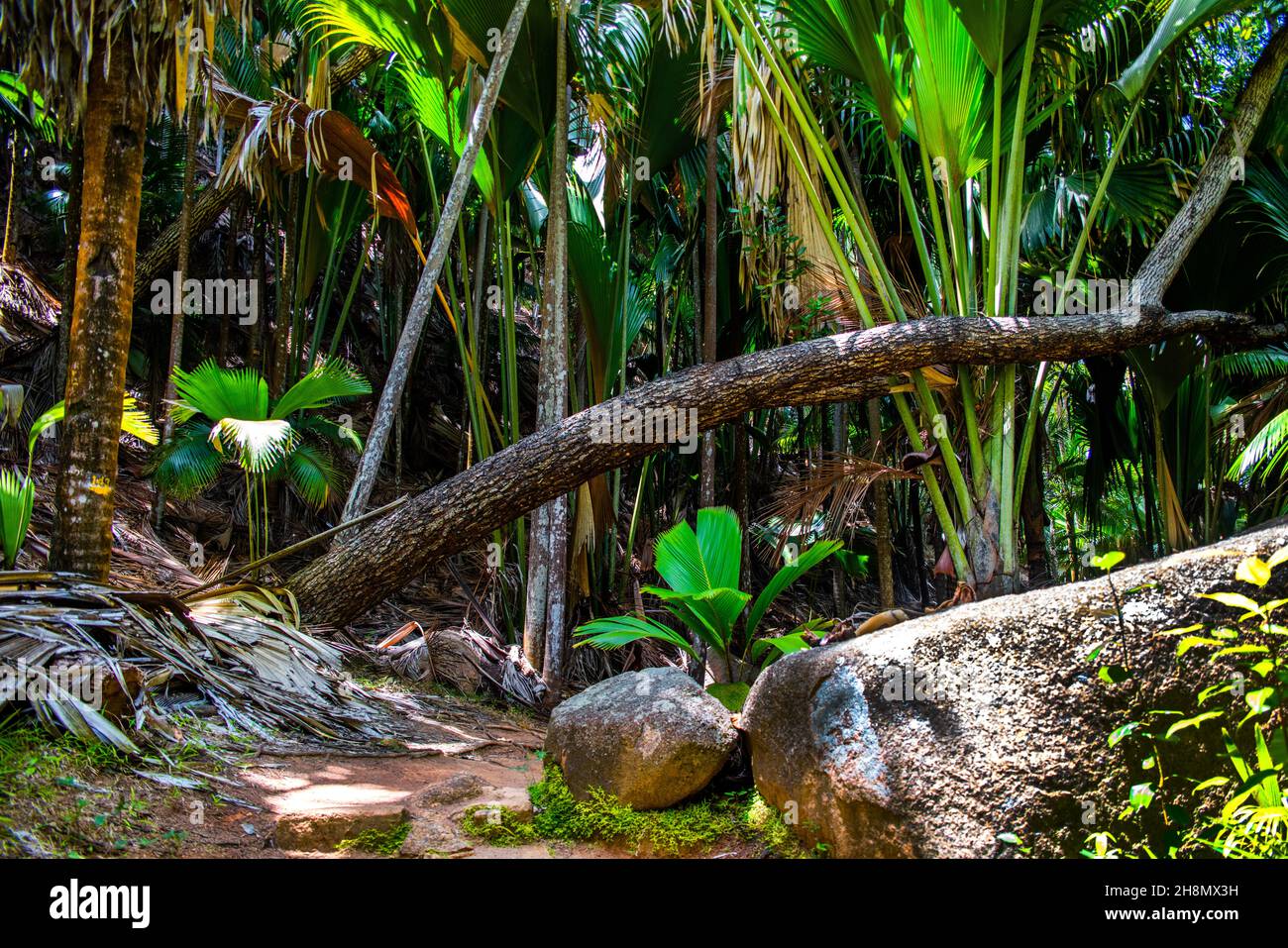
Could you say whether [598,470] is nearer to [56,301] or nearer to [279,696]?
[279,696]

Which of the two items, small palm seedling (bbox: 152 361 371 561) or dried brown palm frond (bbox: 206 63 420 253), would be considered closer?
small palm seedling (bbox: 152 361 371 561)

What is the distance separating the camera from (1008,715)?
2.91 m

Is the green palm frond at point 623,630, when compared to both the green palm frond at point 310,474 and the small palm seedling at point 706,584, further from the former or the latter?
the green palm frond at point 310,474

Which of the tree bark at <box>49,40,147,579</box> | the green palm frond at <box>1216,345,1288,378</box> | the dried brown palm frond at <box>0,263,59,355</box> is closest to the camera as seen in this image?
the tree bark at <box>49,40,147,579</box>

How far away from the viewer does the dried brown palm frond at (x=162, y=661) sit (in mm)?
3283

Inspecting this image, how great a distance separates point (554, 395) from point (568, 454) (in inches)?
25.3

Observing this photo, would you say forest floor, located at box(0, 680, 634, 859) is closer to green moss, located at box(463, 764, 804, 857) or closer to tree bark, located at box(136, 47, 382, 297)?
green moss, located at box(463, 764, 804, 857)

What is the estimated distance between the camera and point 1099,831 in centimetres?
274

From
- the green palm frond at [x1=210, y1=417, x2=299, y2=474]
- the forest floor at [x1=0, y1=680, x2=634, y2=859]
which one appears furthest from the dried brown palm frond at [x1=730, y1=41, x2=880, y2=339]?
the forest floor at [x1=0, y1=680, x2=634, y2=859]

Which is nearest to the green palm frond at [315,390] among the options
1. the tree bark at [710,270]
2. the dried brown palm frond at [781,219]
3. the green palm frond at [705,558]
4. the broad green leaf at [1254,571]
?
the green palm frond at [705,558]

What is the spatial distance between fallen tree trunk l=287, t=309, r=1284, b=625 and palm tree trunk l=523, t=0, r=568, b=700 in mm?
426

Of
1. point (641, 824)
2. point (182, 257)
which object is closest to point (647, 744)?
point (641, 824)

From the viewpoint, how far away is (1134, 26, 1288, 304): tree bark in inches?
204

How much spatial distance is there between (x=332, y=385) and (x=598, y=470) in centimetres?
171
